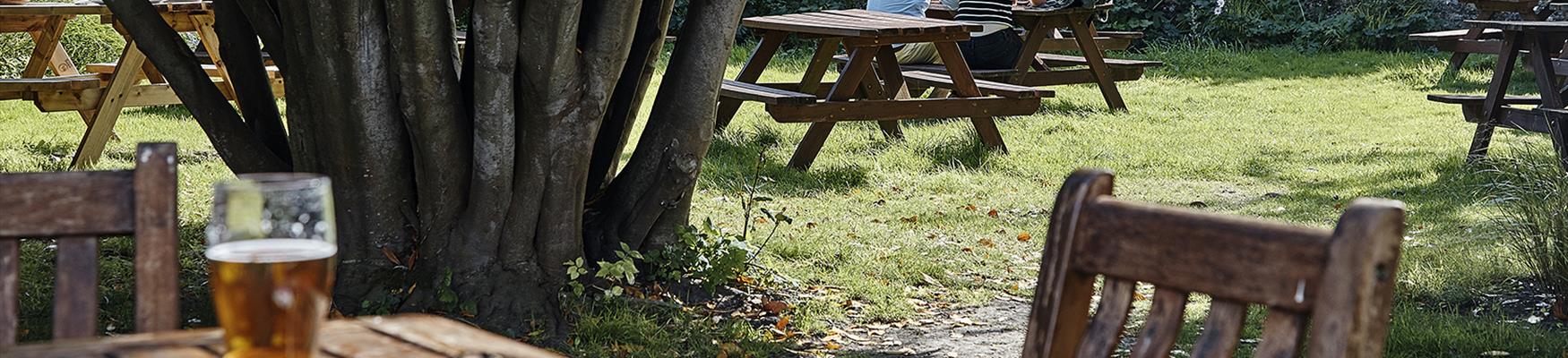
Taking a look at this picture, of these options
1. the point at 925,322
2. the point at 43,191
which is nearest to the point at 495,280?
the point at 925,322

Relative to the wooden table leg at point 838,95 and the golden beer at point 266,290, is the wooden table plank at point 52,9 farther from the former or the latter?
the golden beer at point 266,290

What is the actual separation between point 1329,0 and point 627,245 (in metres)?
12.3

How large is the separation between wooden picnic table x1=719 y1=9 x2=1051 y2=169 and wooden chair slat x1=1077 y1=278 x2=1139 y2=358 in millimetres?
5220

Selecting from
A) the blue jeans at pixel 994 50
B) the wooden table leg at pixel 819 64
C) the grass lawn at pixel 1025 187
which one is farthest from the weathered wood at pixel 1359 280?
the blue jeans at pixel 994 50

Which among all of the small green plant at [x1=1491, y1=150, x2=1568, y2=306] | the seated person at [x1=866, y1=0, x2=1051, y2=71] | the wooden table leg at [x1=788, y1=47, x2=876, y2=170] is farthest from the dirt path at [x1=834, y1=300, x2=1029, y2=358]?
the seated person at [x1=866, y1=0, x2=1051, y2=71]

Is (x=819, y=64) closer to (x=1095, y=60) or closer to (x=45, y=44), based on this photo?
(x=1095, y=60)

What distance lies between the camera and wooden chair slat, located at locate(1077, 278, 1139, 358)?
61.9 inches

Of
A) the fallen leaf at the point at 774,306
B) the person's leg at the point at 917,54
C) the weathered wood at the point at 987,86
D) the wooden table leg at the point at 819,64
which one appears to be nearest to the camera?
the fallen leaf at the point at 774,306

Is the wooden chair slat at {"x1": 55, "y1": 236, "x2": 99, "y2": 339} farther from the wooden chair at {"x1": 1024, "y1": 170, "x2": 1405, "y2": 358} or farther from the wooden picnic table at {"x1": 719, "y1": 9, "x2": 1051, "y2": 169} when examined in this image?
the wooden picnic table at {"x1": 719, "y1": 9, "x2": 1051, "y2": 169}

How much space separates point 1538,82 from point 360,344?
6.98m

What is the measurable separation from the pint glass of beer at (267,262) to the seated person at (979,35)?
7340 mm

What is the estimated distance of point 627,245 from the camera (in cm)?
432

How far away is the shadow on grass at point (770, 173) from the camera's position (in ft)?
22.1

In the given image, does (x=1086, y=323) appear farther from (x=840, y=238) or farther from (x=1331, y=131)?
(x=1331, y=131)
